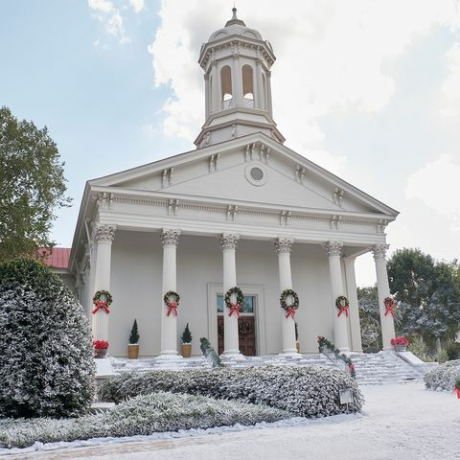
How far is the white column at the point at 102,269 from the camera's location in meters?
20.1

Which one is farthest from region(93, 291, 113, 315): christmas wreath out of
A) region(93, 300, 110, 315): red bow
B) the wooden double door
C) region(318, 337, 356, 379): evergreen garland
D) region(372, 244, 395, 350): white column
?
region(372, 244, 395, 350): white column

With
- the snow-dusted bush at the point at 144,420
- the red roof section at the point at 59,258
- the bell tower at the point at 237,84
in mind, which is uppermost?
the bell tower at the point at 237,84

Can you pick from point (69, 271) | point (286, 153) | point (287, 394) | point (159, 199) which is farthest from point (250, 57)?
point (287, 394)

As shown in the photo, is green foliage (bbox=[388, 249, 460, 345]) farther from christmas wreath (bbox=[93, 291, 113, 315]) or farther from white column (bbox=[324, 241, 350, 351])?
christmas wreath (bbox=[93, 291, 113, 315])

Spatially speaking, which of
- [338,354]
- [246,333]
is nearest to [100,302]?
[246,333]

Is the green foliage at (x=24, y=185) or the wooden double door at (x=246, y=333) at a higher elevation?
the green foliage at (x=24, y=185)

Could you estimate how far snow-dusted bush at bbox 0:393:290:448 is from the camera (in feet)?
23.5

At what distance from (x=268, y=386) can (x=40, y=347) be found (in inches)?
178

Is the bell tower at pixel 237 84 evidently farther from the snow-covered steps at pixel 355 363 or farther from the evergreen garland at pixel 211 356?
the snow-covered steps at pixel 355 363

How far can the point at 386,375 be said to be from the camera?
21125mm

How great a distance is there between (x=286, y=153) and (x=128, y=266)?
9.61 metres

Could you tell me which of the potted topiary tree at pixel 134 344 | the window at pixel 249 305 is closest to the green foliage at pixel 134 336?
the potted topiary tree at pixel 134 344

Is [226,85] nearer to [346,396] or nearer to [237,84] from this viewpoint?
[237,84]

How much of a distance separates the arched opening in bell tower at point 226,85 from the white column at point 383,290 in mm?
12271
